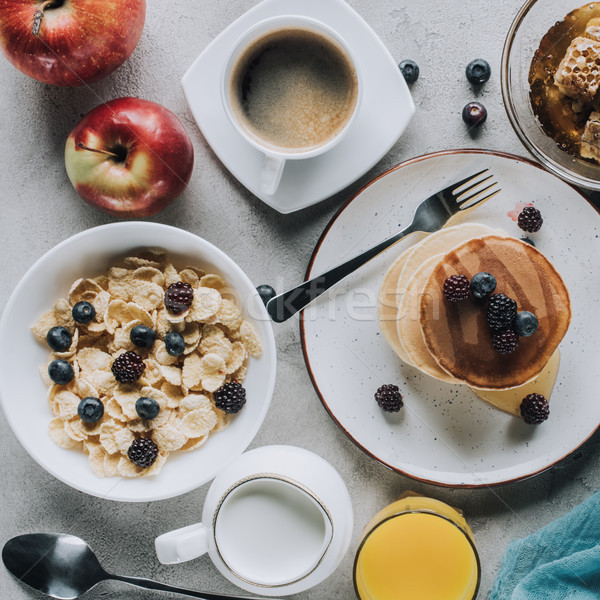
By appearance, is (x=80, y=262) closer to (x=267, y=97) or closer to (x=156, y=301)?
(x=156, y=301)

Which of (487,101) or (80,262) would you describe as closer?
(80,262)

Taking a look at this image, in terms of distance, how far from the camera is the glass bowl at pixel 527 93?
111 centimetres

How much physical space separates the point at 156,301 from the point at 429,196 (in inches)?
21.6

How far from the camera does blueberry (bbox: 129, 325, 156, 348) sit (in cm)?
108

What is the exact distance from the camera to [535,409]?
3.81 ft

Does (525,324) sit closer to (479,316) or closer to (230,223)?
(479,316)

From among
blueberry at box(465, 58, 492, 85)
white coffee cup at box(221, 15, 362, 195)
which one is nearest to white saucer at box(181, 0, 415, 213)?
white coffee cup at box(221, 15, 362, 195)

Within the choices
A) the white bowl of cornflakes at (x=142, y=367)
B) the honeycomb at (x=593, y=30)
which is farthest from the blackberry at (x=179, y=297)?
the honeycomb at (x=593, y=30)

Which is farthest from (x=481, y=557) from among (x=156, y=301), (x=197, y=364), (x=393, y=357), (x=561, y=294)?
(x=156, y=301)

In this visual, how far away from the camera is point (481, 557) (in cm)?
126

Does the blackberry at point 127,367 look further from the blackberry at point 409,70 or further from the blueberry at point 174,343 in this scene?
the blackberry at point 409,70

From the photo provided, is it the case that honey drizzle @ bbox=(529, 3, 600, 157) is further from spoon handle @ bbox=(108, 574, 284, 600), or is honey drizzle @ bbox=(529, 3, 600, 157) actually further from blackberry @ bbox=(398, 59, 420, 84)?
spoon handle @ bbox=(108, 574, 284, 600)

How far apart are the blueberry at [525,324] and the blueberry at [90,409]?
0.73m

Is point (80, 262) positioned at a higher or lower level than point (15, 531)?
higher
